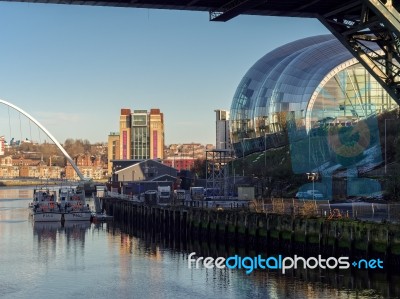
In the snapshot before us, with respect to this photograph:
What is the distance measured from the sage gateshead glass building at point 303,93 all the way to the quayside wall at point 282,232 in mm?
29125

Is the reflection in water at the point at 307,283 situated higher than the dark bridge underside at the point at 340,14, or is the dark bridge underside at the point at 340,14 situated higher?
the dark bridge underside at the point at 340,14

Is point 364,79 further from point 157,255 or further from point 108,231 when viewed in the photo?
point 157,255

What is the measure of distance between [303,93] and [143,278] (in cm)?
5807

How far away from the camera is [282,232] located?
48031 millimetres

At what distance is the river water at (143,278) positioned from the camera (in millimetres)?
37156

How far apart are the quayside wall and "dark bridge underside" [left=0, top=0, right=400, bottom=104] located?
408 inches

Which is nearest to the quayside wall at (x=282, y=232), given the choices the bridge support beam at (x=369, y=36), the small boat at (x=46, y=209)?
the bridge support beam at (x=369, y=36)

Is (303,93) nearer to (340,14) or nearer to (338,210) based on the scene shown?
(338,210)

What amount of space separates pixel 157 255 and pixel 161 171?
248 feet

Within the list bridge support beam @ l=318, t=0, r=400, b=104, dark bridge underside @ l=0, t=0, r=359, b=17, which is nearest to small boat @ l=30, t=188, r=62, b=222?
dark bridge underside @ l=0, t=0, r=359, b=17

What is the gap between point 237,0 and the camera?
30.7m

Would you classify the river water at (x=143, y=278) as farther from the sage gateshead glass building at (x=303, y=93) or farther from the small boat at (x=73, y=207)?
the sage gateshead glass building at (x=303, y=93)

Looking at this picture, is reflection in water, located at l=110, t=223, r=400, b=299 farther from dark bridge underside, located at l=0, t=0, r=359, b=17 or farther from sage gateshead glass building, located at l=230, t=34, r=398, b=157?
sage gateshead glass building, located at l=230, t=34, r=398, b=157

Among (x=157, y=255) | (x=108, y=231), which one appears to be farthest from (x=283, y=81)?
(x=157, y=255)
